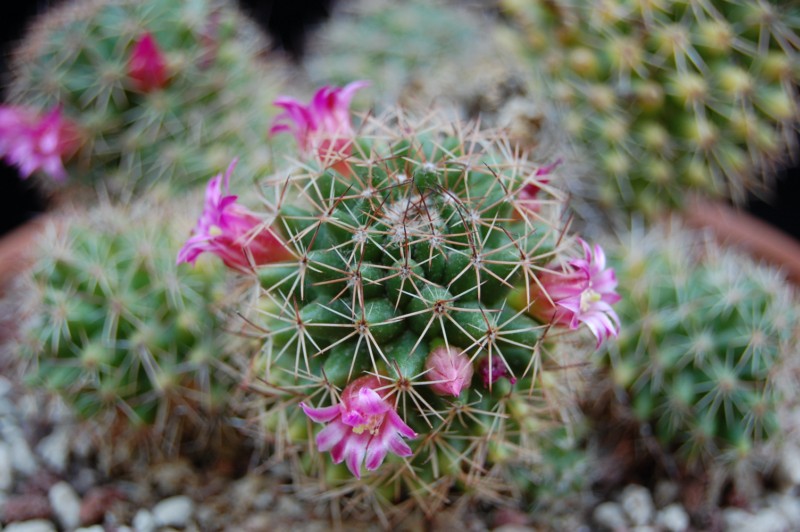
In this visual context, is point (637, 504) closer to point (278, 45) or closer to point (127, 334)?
point (127, 334)

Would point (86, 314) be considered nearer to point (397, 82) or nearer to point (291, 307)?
point (291, 307)

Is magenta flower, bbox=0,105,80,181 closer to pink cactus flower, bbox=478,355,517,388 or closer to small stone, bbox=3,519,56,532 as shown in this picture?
small stone, bbox=3,519,56,532

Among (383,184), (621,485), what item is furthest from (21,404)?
(621,485)

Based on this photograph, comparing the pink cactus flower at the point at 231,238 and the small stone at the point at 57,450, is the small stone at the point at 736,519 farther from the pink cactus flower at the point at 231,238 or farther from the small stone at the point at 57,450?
the small stone at the point at 57,450

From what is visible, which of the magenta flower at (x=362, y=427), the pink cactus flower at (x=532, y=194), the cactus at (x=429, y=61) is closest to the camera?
the magenta flower at (x=362, y=427)

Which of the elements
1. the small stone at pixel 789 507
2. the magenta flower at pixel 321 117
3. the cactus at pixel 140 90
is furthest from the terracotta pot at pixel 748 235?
the cactus at pixel 140 90
